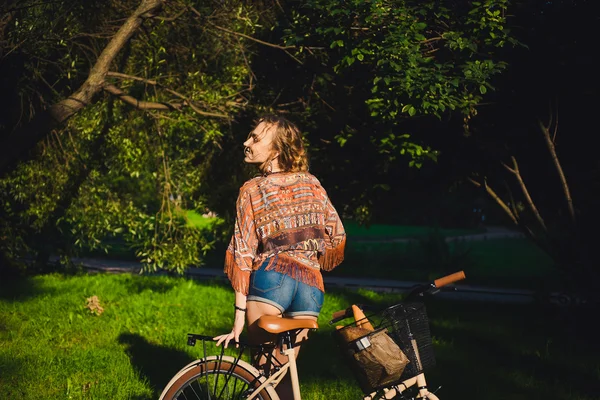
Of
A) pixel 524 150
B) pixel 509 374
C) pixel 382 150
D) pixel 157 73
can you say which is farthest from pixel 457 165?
pixel 157 73

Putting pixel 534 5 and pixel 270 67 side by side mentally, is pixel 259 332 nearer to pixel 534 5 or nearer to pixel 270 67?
pixel 534 5

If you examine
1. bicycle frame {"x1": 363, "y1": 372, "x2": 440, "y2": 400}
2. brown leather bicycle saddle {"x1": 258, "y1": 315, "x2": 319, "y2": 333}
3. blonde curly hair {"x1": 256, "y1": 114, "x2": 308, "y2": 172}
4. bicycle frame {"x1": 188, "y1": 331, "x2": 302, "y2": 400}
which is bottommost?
bicycle frame {"x1": 363, "y1": 372, "x2": 440, "y2": 400}

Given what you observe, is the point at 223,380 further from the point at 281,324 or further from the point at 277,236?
the point at 277,236

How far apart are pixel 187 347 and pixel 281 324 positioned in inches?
191

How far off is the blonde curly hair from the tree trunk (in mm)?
5568

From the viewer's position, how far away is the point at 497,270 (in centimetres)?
2203

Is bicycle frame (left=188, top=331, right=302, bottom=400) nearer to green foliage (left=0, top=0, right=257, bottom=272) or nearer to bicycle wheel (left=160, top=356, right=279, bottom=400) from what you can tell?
bicycle wheel (left=160, top=356, right=279, bottom=400)

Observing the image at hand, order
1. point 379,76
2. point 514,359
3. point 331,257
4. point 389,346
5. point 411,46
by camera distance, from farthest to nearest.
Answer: point 514,359 < point 411,46 < point 379,76 < point 331,257 < point 389,346

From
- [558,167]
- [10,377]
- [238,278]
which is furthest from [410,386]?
[558,167]

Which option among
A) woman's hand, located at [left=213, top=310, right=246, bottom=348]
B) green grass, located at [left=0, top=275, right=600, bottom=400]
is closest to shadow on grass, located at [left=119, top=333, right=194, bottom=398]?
green grass, located at [left=0, top=275, right=600, bottom=400]

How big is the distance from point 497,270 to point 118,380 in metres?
17.0

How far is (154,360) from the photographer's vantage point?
757 centimetres

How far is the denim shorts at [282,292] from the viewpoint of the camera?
12.5 feet

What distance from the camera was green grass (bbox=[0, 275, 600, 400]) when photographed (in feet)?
21.7
